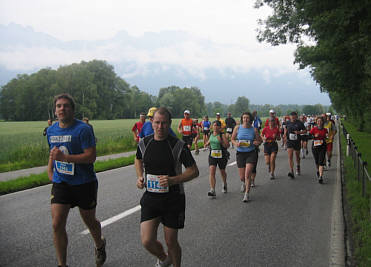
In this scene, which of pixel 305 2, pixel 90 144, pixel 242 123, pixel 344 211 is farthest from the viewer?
pixel 305 2

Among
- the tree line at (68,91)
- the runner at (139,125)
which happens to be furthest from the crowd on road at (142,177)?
the tree line at (68,91)

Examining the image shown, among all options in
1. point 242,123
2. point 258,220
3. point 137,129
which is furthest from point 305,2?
point 258,220

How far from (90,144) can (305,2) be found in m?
11.2

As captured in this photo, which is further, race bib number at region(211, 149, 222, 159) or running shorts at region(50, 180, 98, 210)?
race bib number at region(211, 149, 222, 159)

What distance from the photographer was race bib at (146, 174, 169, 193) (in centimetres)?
326

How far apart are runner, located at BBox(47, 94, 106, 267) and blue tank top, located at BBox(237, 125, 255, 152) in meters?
4.46

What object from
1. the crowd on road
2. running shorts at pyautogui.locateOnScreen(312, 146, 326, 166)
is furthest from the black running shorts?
the crowd on road

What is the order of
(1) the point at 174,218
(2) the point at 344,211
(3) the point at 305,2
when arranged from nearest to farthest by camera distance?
1. (1) the point at 174,218
2. (2) the point at 344,211
3. (3) the point at 305,2

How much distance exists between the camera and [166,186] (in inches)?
125

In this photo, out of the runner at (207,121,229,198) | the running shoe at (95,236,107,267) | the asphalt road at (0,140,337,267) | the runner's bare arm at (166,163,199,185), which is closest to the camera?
the runner's bare arm at (166,163,199,185)

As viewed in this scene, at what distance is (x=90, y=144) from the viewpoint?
3598 millimetres

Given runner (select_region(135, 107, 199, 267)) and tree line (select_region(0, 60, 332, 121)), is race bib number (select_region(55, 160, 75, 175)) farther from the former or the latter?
tree line (select_region(0, 60, 332, 121))

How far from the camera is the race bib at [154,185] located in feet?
10.7

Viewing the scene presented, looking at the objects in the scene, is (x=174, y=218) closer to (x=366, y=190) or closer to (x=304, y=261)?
(x=304, y=261)
